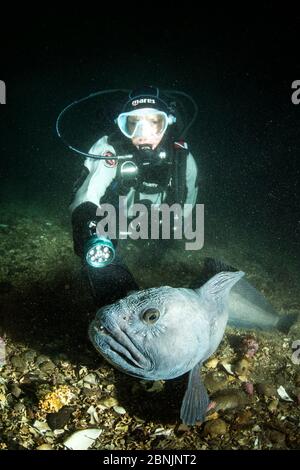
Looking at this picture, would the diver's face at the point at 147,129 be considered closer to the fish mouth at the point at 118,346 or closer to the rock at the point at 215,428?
the fish mouth at the point at 118,346

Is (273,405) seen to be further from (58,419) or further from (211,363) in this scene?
(58,419)

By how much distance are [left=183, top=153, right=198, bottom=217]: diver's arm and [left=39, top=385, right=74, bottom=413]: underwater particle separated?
13.7ft

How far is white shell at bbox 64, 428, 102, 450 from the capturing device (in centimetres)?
255

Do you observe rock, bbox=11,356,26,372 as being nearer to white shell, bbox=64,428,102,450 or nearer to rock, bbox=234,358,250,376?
white shell, bbox=64,428,102,450

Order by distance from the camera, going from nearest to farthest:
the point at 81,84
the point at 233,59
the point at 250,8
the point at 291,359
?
the point at 291,359 → the point at 250,8 → the point at 233,59 → the point at 81,84

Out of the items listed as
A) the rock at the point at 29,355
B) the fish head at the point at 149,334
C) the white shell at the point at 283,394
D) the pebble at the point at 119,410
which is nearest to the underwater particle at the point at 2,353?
the rock at the point at 29,355

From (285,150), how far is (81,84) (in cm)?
4776

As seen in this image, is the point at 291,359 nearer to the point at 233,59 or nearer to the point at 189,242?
the point at 189,242

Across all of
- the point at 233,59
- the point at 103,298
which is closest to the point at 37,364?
the point at 103,298

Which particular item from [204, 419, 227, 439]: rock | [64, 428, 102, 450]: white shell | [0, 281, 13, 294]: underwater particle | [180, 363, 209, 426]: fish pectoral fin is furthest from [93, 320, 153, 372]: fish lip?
[0, 281, 13, 294]: underwater particle

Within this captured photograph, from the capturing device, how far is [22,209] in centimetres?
1014

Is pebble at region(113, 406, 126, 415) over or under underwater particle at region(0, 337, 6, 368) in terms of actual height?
under

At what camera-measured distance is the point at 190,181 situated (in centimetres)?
627
